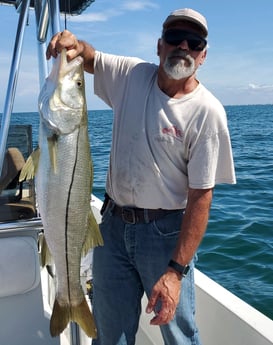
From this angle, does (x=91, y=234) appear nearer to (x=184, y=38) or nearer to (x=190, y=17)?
(x=184, y=38)

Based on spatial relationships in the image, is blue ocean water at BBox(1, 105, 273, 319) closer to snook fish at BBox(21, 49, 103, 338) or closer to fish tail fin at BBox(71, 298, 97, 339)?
snook fish at BBox(21, 49, 103, 338)

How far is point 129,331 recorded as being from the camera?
2.71 m

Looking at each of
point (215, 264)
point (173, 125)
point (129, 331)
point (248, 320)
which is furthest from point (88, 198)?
point (215, 264)

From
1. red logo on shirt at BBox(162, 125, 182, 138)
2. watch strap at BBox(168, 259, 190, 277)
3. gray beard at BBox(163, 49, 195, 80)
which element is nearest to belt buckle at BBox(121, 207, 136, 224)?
watch strap at BBox(168, 259, 190, 277)

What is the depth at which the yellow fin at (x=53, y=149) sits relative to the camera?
2.06 m

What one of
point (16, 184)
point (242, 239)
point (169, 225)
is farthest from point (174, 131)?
point (242, 239)

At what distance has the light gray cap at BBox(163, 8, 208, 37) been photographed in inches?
94.9

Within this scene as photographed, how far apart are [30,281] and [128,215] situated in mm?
925

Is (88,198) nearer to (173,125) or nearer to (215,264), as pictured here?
(173,125)

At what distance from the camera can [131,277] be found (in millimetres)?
2682

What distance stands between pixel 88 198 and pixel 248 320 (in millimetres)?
1373

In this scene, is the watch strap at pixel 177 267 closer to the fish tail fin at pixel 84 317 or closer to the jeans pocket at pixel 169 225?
the jeans pocket at pixel 169 225

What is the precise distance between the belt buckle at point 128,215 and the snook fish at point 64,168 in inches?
14.4

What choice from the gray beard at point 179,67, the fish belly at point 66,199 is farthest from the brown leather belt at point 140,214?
the gray beard at point 179,67
